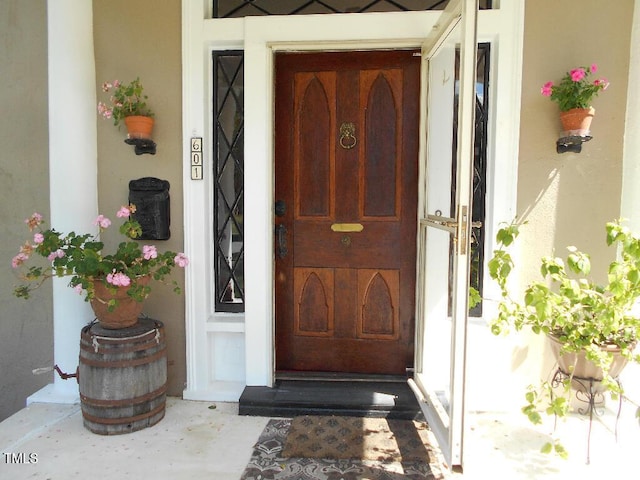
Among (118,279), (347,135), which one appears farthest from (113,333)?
(347,135)

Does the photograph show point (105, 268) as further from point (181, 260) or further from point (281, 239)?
point (281, 239)

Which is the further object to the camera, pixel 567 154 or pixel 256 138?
pixel 256 138

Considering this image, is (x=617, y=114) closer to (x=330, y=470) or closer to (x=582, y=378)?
(x=582, y=378)

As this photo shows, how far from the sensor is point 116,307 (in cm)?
230

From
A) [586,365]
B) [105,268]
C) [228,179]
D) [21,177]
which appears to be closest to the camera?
[586,365]

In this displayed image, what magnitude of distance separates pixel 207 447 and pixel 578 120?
8.21 feet

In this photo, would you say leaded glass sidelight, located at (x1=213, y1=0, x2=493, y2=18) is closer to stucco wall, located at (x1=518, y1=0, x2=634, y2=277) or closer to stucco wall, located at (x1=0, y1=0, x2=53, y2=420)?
stucco wall, located at (x1=518, y1=0, x2=634, y2=277)

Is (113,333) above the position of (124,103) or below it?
below

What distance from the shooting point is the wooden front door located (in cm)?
262

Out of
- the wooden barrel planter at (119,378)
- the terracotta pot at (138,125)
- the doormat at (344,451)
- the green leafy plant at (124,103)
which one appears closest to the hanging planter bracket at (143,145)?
the terracotta pot at (138,125)

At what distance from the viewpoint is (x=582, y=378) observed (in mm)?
2146

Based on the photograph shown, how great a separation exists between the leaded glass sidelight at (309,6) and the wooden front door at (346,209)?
264 mm

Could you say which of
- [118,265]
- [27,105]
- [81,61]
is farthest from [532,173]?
[27,105]

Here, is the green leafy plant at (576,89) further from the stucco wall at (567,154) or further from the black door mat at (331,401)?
the black door mat at (331,401)
